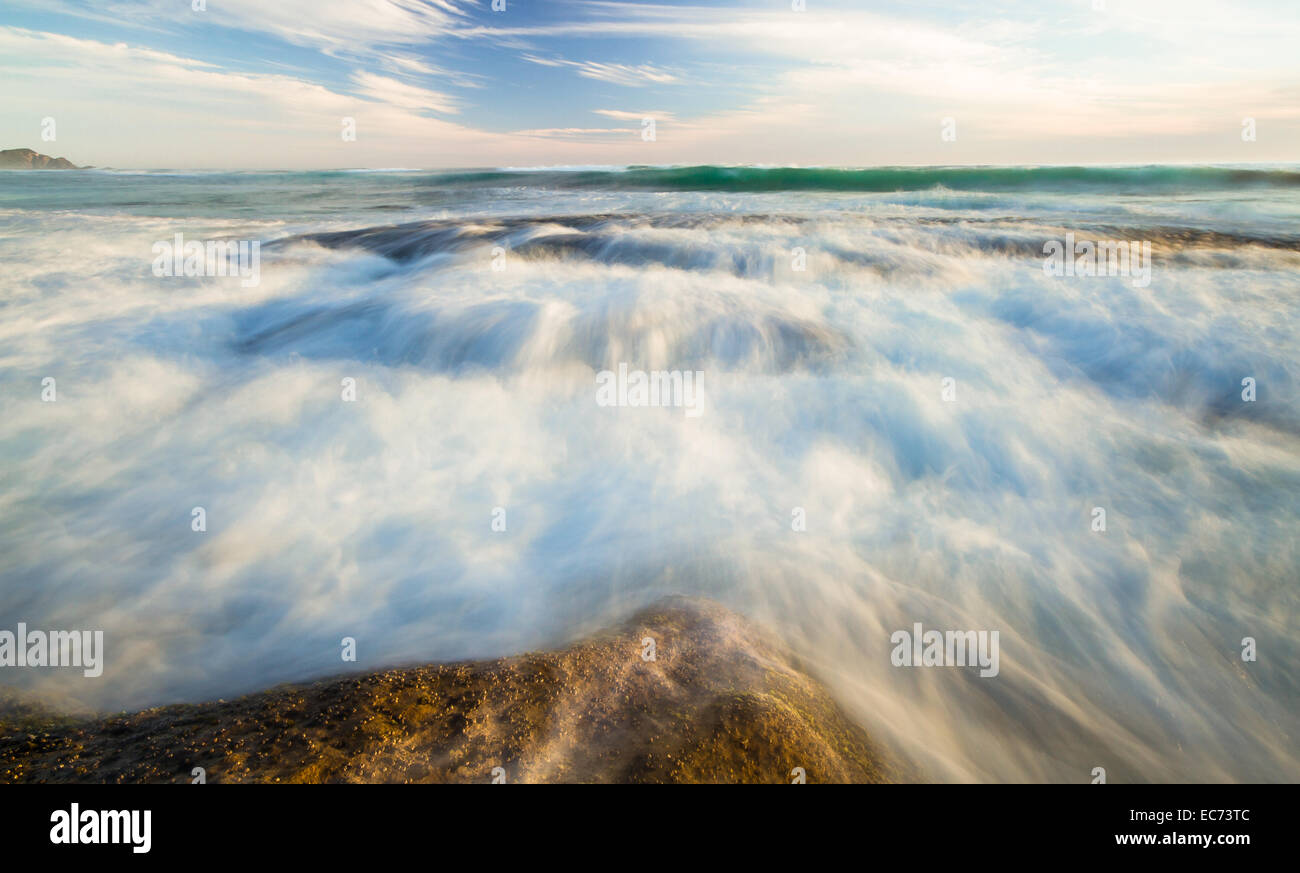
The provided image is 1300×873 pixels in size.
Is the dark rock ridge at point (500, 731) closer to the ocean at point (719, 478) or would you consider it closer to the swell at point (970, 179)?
the ocean at point (719, 478)

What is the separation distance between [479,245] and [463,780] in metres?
12.5

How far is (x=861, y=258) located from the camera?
1155 cm

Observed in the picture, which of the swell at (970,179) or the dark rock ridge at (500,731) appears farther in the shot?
the swell at (970,179)

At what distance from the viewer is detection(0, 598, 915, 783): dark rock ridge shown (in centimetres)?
220

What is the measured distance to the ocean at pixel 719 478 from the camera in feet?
10.7

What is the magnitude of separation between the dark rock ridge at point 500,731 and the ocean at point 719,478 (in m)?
0.28

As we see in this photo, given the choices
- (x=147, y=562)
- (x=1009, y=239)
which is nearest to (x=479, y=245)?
(x=147, y=562)

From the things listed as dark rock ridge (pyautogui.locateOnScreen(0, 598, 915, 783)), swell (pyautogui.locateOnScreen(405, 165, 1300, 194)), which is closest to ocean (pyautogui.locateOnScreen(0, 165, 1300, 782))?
dark rock ridge (pyautogui.locateOnScreen(0, 598, 915, 783))

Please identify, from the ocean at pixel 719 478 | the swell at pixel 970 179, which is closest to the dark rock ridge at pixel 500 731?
the ocean at pixel 719 478

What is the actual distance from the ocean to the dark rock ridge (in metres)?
0.28

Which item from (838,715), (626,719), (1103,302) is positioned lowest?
(838,715)

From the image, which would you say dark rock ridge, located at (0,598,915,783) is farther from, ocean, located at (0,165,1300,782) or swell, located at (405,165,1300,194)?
swell, located at (405,165,1300,194)
